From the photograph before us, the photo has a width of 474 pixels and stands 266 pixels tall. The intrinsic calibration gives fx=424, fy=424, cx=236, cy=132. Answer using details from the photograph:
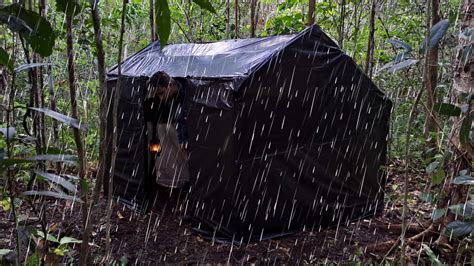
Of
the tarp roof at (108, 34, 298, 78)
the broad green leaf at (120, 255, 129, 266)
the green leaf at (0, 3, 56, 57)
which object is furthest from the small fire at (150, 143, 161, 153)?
the green leaf at (0, 3, 56, 57)

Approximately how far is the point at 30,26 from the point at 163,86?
358cm

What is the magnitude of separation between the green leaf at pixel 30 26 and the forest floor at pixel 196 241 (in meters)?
2.91

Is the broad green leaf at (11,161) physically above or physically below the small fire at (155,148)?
above

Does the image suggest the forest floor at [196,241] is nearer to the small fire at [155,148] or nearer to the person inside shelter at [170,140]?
the person inside shelter at [170,140]

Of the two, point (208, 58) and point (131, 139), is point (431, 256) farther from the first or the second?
point (131, 139)

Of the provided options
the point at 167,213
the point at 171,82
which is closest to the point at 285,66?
the point at 171,82

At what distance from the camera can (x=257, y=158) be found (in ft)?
13.1

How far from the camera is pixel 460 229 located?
2.26 metres

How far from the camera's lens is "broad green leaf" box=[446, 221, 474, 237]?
2238 mm

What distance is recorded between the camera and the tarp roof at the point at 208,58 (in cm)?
408

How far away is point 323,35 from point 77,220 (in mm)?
3353

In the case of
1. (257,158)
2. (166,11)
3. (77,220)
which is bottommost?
(77,220)

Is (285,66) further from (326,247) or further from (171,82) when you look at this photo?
(326,247)

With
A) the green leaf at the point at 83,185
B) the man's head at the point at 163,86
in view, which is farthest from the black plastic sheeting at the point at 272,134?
the green leaf at the point at 83,185
